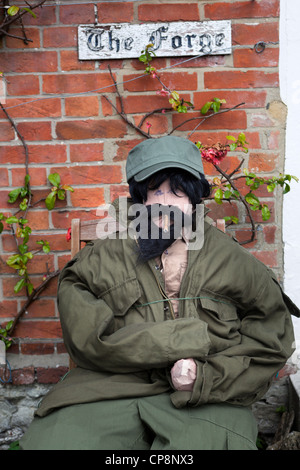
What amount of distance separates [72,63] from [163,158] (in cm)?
87

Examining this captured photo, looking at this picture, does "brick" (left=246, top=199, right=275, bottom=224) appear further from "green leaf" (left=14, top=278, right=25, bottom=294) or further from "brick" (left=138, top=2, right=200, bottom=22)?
"green leaf" (left=14, top=278, right=25, bottom=294)

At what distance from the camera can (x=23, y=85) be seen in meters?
2.37

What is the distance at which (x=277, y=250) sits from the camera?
2.45 metres

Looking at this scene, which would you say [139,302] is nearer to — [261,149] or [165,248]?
[165,248]

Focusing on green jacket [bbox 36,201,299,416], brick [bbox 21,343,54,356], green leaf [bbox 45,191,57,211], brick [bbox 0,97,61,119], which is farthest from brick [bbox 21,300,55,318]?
brick [bbox 0,97,61,119]

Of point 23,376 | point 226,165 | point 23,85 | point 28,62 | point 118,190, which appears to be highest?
point 28,62

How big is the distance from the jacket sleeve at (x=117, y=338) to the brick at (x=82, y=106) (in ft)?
3.05

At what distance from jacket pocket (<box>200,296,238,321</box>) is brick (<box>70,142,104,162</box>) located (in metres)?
0.94

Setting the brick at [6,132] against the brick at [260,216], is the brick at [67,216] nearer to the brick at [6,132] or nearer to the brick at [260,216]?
the brick at [6,132]

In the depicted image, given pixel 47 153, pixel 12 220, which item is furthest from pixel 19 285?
pixel 47 153

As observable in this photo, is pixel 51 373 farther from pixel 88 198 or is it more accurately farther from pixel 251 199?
pixel 251 199
